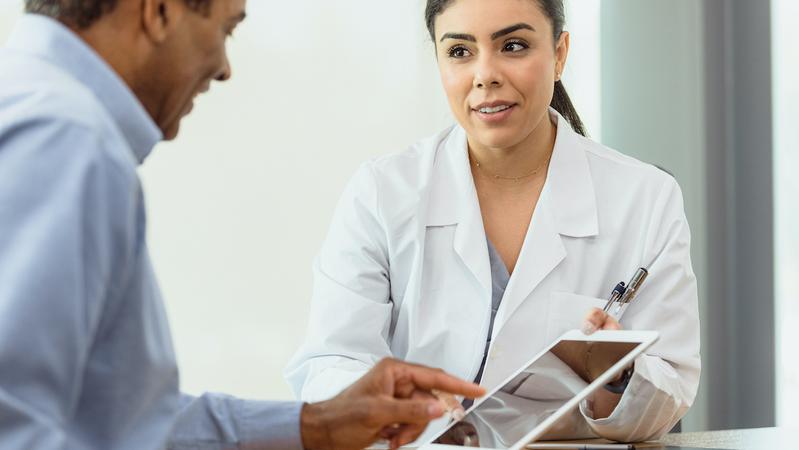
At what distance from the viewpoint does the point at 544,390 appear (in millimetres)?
1393

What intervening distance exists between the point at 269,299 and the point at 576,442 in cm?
139

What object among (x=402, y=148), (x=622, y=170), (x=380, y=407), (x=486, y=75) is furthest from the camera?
(x=402, y=148)

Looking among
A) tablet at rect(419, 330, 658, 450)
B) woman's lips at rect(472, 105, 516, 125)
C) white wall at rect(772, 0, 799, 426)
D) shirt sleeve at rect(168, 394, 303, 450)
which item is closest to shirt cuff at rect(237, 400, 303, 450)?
shirt sleeve at rect(168, 394, 303, 450)

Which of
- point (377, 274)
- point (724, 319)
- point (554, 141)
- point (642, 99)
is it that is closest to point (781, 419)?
point (724, 319)

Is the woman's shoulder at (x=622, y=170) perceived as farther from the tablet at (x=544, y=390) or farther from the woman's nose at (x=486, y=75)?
the tablet at (x=544, y=390)

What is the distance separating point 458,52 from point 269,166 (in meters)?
0.87

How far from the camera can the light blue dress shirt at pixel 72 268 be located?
0.80 metres

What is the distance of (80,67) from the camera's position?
95 cm

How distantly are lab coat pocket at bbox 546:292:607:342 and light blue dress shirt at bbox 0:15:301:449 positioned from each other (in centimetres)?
106

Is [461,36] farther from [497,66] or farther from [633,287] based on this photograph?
[633,287]

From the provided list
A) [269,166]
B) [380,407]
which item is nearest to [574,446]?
[380,407]

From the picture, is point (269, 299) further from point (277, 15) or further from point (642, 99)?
point (642, 99)

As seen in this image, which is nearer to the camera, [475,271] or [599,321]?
[599,321]

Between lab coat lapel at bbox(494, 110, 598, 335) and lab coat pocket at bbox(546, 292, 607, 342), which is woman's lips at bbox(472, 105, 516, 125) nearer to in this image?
lab coat lapel at bbox(494, 110, 598, 335)
